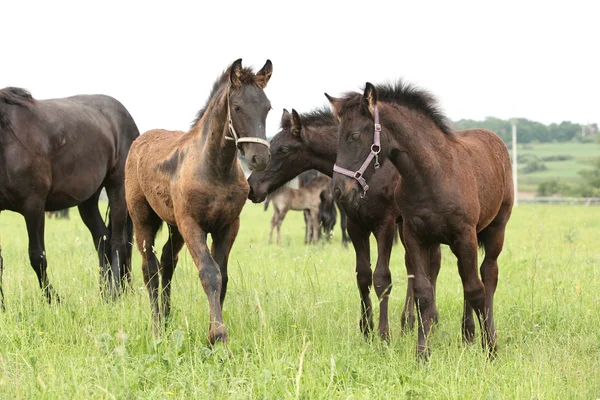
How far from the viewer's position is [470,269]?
5691 mm

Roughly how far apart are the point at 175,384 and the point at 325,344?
131cm

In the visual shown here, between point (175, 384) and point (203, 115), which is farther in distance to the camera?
point (203, 115)

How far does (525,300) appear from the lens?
24.2 ft

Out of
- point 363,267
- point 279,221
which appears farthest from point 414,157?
point 279,221

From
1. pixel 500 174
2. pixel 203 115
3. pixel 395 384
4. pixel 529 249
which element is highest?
pixel 203 115

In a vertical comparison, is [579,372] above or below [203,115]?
below

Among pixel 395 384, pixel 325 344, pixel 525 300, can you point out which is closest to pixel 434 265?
pixel 525 300

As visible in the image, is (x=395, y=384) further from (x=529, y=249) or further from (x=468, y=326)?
(x=529, y=249)

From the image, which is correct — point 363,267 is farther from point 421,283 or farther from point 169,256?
point 169,256

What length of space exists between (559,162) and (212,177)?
79168 millimetres

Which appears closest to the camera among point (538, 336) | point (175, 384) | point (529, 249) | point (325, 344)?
point (175, 384)

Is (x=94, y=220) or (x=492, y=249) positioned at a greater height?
(x=94, y=220)

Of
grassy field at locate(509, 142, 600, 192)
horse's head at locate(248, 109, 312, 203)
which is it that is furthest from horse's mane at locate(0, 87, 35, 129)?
grassy field at locate(509, 142, 600, 192)

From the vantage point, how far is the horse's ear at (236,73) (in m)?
5.44
